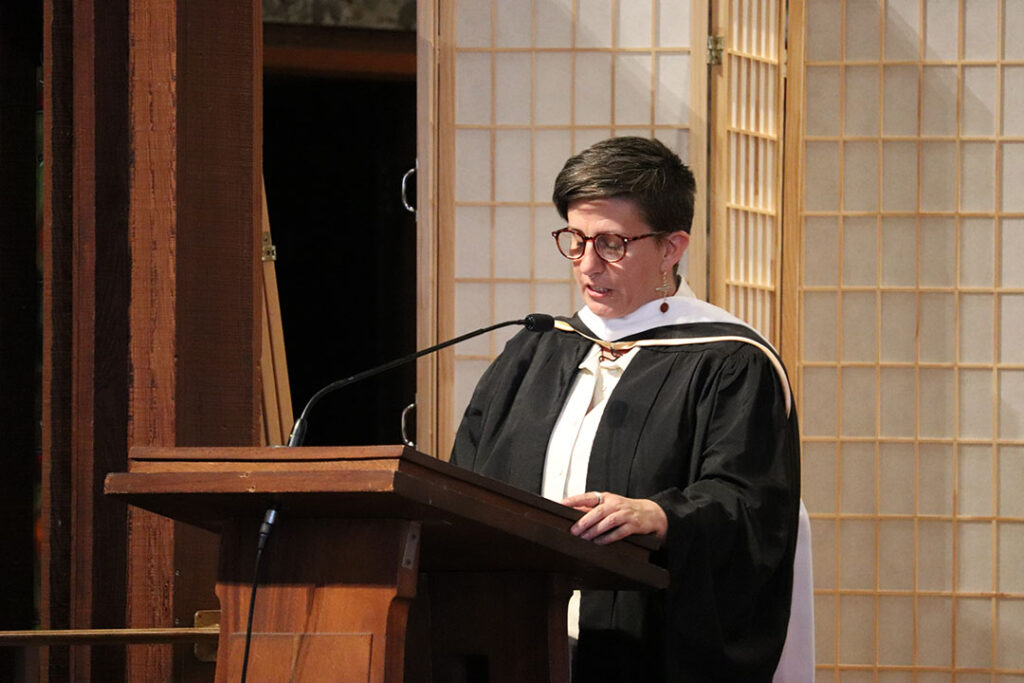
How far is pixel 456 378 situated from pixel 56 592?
148 centimetres

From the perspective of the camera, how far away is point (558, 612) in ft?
6.56

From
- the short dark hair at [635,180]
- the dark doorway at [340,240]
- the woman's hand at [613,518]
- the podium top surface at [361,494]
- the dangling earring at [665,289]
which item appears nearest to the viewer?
the podium top surface at [361,494]

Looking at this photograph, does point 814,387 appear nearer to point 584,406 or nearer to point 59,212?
point 584,406

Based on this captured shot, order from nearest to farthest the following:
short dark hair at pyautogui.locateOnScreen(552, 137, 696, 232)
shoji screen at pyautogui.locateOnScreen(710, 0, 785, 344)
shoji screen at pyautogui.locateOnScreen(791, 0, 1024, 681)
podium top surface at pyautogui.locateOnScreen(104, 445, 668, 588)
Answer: podium top surface at pyautogui.locateOnScreen(104, 445, 668, 588) < short dark hair at pyautogui.locateOnScreen(552, 137, 696, 232) < shoji screen at pyautogui.locateOnScreen(710, 0, 785, 344) < shoji screen at pyautogui.locateOnScreen(791, 0, 1024, 681)

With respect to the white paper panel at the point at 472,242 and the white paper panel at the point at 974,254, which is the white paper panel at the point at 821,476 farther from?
the white paper panel at the point at 472,242

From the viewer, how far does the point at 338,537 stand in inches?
66.9

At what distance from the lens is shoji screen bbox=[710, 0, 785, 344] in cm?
414

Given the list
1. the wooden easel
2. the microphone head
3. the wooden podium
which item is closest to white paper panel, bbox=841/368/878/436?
the wooden easel

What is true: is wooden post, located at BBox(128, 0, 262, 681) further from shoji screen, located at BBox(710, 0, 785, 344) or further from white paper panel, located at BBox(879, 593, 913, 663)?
white paper panel, located at BBox(879, 593, 913, 663)

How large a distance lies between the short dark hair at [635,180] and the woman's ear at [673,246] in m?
0.02

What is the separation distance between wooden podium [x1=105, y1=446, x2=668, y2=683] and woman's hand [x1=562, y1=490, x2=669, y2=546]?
0.06ft

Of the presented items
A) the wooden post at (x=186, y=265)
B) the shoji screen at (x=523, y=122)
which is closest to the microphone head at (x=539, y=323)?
the wooden post at (x=186, y=265)

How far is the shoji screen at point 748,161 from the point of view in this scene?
4.14 metres

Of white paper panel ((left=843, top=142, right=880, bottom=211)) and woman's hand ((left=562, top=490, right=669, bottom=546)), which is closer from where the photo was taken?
woman's hand ((left=562, top=490, right=669, bottom=546))
